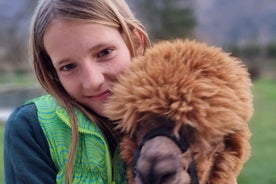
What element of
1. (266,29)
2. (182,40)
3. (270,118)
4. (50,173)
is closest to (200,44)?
(182,40)

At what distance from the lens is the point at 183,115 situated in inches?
43.9

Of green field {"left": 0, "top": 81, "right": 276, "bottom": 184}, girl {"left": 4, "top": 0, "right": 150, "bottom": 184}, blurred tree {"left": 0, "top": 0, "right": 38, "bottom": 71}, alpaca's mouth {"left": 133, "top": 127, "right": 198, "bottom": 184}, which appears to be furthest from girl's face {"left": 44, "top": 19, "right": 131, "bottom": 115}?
blurred tree {"left": 0, "top": 0, "right": 38, "bottom": 71}

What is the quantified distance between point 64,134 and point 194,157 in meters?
0.45

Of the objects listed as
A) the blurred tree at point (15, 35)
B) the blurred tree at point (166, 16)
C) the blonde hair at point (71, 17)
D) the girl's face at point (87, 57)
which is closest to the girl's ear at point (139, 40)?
the blonde hair at point (71, 17)

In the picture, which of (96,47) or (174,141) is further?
(96,47)

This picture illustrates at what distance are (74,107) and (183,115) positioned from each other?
0.44 meters

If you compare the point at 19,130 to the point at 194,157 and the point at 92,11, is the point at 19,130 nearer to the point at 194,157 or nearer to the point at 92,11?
the point at 92,11

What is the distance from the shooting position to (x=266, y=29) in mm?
31000

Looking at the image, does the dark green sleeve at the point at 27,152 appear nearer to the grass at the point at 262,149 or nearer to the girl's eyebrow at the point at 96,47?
the girl's eyebrow at the point at 96,47

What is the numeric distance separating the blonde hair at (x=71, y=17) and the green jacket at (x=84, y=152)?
0.07 feet

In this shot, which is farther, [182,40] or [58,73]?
[58,73]

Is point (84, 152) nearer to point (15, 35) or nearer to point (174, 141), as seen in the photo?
point (174, 141)

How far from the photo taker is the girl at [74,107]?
4.53 feet

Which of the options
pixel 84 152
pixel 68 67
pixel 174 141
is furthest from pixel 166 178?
pixel 68 67
